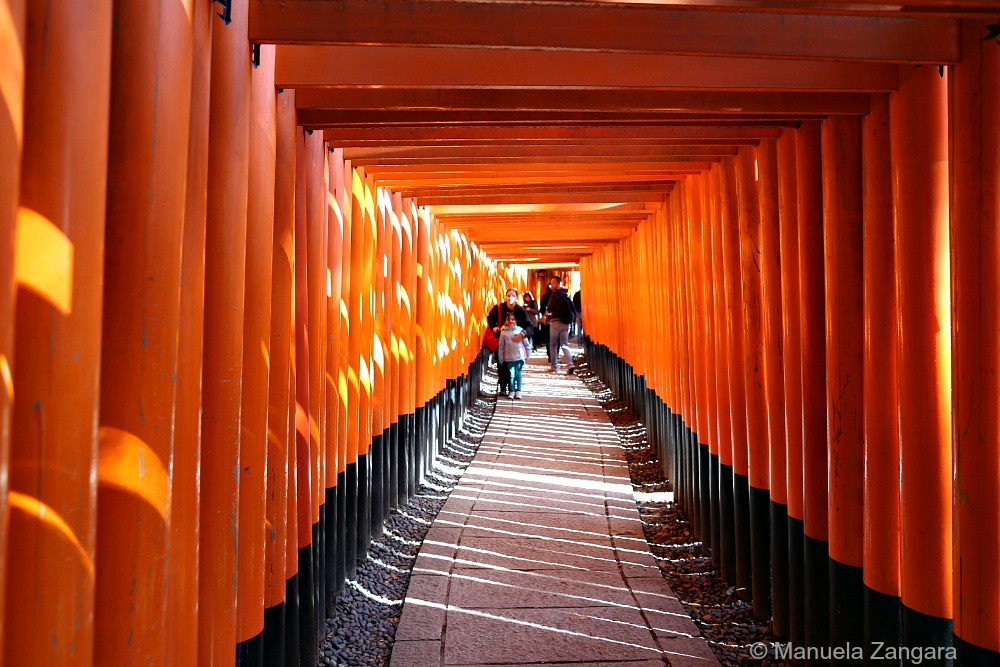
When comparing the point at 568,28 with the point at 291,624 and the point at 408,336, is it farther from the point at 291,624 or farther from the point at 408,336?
the point at 408,336

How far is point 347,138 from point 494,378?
14.1 meters

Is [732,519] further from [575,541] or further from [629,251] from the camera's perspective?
[629,251]

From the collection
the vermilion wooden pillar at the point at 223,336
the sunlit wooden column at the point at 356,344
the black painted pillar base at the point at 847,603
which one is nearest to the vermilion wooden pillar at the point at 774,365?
the black painted pillar base at the point at 847,603

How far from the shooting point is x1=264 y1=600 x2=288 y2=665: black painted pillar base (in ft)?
9.24

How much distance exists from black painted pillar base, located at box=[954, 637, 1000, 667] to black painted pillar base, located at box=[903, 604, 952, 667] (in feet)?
0.52

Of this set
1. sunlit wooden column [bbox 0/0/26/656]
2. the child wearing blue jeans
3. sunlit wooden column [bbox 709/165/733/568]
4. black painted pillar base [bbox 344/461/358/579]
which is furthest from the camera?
the child wearing blue jeans

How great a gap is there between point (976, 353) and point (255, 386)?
2229 mm

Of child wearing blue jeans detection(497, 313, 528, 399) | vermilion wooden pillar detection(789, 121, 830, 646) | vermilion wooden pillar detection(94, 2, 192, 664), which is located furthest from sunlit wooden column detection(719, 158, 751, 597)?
child wearing blue jeans detection(497, 313, 528, 399)

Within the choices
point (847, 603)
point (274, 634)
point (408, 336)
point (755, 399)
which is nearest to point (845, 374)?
point (847, 603)

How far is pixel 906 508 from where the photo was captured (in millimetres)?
2572

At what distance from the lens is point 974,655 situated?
2250 mm

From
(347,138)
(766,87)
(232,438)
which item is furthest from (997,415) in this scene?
A: (347,138)

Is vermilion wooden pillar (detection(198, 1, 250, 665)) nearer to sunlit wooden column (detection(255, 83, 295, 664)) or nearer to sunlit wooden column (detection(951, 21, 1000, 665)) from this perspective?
sunlit wooden column (detection(255, 83, 295, 664))

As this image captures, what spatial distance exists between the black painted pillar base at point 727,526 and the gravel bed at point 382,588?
192 centimetres
